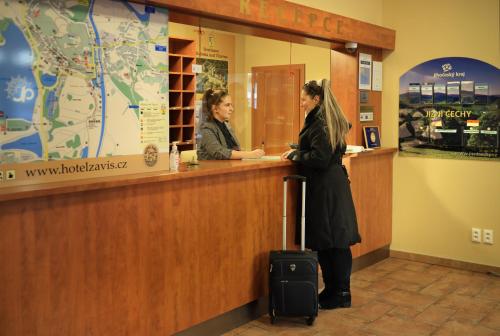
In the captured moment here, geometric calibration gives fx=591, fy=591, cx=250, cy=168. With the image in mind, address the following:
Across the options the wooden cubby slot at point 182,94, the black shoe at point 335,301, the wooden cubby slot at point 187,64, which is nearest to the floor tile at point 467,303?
the black shoe at point 335,301

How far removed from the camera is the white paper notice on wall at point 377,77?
585 cm

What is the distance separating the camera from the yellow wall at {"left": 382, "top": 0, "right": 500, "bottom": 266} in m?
5.41

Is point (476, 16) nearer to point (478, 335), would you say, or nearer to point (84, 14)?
point (478, 335)

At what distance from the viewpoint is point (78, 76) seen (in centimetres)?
312

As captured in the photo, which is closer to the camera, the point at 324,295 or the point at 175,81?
the point at 324,295

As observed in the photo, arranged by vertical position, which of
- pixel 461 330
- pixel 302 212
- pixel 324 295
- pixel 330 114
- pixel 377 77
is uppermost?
pixel 377 77

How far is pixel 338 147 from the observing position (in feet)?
14.3

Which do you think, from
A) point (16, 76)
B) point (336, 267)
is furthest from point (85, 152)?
point (336, 267)

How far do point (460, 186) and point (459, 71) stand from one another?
1080 mm

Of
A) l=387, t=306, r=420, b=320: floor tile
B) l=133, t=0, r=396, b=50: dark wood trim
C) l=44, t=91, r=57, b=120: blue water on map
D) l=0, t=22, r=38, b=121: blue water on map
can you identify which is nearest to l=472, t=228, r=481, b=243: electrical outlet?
l=387, t=306, r=420, b=320: floor tile

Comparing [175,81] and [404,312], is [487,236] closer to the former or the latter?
[404,312]

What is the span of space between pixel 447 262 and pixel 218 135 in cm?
271

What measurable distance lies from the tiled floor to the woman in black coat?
1.10 feet

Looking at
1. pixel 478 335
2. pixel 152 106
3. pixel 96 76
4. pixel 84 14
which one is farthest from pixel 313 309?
pixel 84 14
